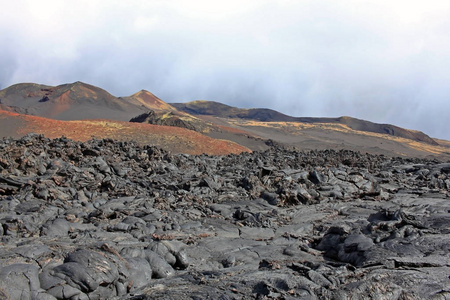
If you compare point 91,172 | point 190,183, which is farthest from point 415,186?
point 91,172

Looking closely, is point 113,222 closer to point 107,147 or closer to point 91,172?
point 91,172

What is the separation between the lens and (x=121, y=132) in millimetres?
30375

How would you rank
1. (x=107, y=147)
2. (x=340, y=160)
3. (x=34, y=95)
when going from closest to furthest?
(x=107, y=147), (x=340, y=160), (x=34, y=95)

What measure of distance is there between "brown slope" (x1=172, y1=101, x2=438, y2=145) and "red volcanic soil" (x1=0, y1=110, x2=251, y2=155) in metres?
82.6

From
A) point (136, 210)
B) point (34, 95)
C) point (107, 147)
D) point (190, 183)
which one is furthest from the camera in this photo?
point (34, 95)

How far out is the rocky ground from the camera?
203 inches

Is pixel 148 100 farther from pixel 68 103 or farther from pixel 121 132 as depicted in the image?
pixel 121 132

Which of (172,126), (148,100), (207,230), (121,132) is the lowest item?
(207,230)

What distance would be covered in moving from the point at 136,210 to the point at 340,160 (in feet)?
50.5

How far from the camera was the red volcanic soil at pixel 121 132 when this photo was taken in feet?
93.6

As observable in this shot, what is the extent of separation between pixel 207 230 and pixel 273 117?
125818 mm

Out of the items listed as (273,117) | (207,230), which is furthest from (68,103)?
(273,117)

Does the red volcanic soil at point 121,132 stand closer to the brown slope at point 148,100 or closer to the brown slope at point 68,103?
the brown slope at point 68,103

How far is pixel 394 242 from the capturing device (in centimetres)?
706
